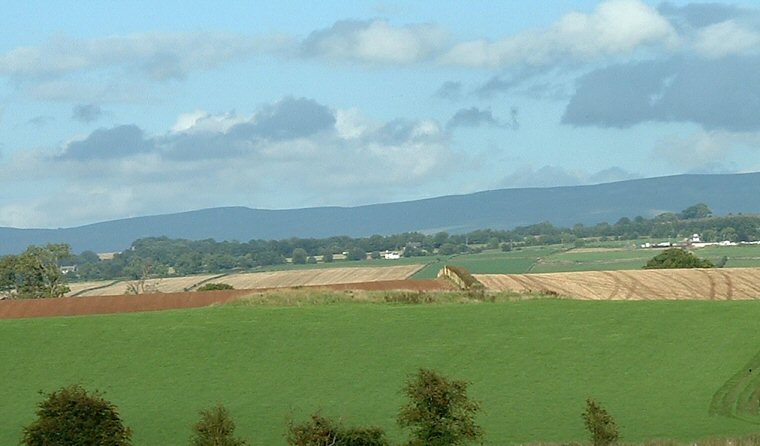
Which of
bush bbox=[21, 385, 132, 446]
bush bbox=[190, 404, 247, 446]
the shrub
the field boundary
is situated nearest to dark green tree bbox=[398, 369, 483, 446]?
bush bbox=[190, 404, 247, 446]

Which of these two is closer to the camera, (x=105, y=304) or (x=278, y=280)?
(x=105, y=304)

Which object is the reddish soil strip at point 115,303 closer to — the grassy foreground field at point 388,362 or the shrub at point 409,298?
the shrub at point 409,298

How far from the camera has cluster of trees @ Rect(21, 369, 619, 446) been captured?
118ft

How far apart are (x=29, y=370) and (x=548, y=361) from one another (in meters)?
21.2

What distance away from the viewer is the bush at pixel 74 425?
36000mm

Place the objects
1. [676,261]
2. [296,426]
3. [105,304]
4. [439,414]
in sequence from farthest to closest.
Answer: [676,261] < [105,304] < [439,414] < [296,426]

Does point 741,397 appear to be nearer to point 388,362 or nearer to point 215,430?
point 388,362

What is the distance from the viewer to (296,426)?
3825cm

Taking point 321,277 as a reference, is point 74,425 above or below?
below

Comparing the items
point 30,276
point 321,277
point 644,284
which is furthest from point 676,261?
point 30,276

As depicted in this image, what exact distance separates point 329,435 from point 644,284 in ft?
170

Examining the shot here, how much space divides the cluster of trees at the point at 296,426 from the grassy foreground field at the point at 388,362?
634cm

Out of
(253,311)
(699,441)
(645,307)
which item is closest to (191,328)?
(253,311)

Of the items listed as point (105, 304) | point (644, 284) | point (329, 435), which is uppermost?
point (105, 304)
